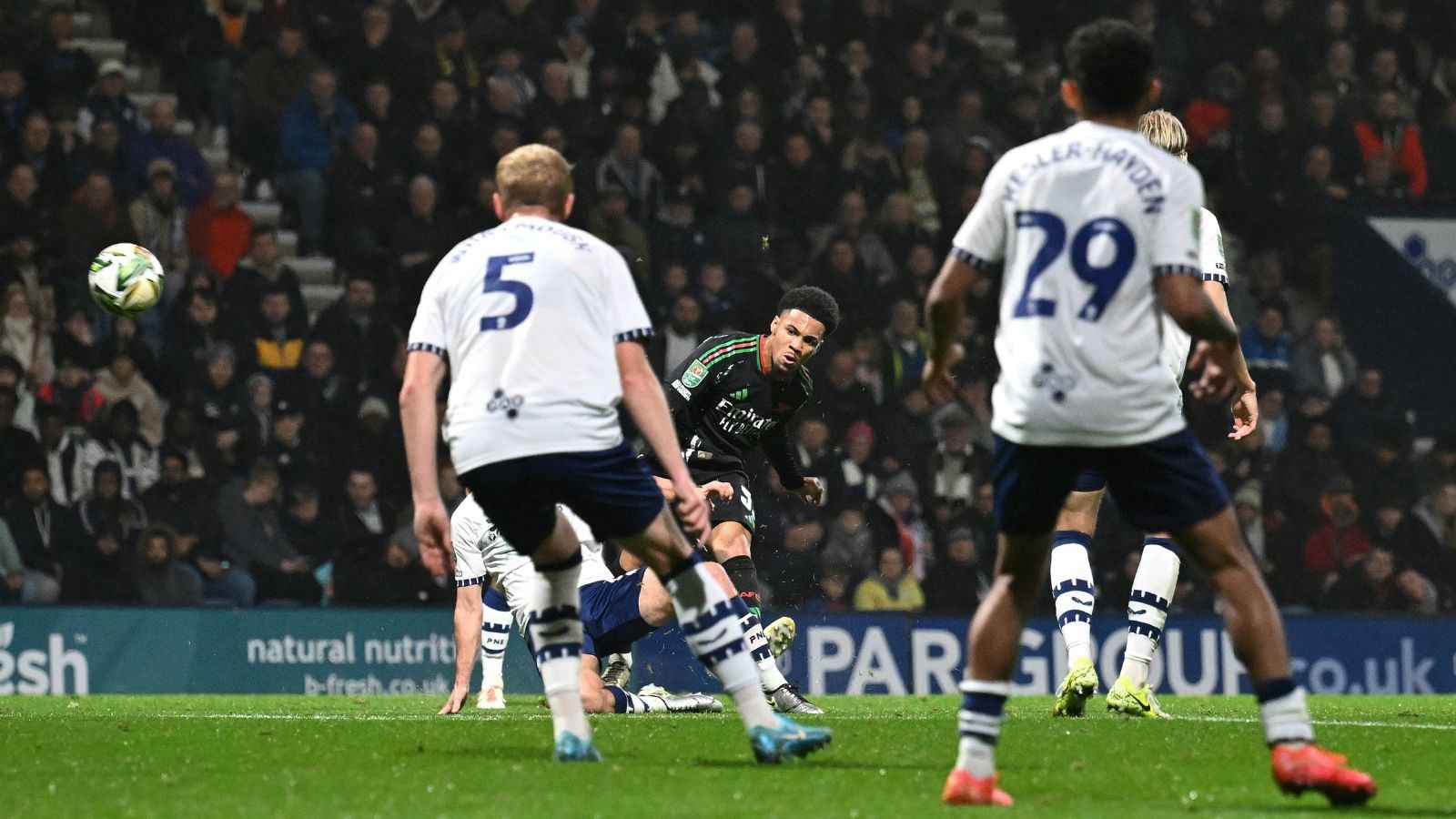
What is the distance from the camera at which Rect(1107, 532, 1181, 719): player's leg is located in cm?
898

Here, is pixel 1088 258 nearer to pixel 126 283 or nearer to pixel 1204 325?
pixel 1204 325

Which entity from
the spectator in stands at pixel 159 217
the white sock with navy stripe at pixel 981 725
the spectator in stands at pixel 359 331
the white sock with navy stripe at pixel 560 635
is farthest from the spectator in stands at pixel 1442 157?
the white sock with navy stripe at pixel 981 725

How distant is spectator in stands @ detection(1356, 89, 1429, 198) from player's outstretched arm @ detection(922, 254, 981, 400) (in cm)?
1545

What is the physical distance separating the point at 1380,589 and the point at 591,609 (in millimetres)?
9582

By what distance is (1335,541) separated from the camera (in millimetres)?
18281

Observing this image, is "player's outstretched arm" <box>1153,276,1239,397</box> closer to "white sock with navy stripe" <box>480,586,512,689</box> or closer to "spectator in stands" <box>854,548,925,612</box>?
"white sock with navy stripe" <box>480,586,512,689</box>

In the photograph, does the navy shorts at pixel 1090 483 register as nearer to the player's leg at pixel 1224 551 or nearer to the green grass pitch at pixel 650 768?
the green grass pitch at pixel 650 768

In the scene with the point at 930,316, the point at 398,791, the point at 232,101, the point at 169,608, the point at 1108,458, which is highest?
the point at 232,101

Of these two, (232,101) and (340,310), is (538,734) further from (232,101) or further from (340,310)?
(232,101)

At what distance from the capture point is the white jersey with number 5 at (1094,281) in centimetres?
580

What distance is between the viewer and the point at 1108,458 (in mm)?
5910

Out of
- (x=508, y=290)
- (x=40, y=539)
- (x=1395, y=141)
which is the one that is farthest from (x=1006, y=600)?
(x=1395, y=141)

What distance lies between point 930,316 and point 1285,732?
1.46m

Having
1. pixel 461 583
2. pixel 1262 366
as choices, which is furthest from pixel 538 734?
pixel 1262 366
